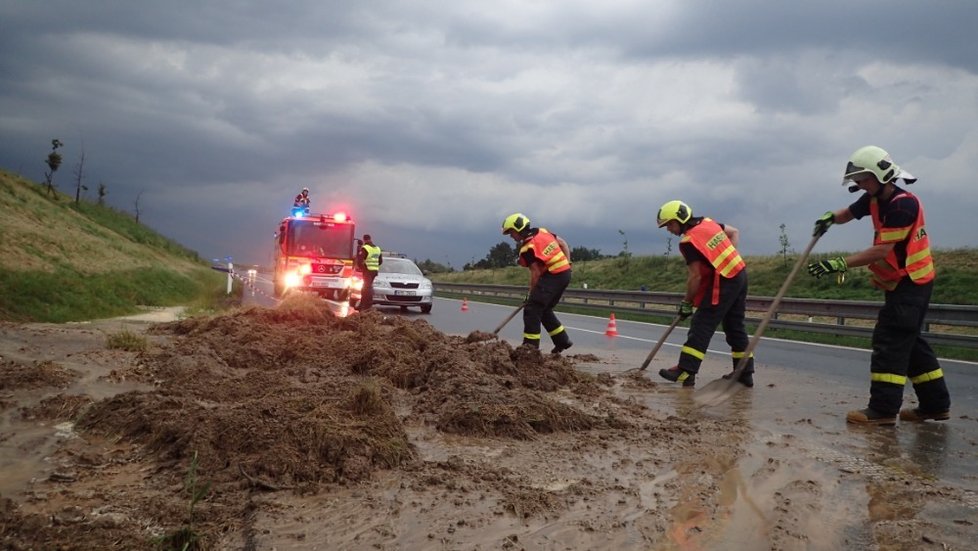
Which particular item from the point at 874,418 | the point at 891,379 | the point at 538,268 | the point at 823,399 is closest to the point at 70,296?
the point at 538,268

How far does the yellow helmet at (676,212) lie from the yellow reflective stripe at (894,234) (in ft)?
7.38

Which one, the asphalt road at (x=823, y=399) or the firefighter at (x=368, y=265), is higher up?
the firefighter at (x=368, y=265)

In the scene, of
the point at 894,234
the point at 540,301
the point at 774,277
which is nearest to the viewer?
the point at 894,234

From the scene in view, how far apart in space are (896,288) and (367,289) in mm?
13767

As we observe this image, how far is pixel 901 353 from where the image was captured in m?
5.57

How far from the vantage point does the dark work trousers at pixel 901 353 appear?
5.55 m

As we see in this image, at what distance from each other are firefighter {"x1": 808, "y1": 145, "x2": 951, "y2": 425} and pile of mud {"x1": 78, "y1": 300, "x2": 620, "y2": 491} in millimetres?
2362

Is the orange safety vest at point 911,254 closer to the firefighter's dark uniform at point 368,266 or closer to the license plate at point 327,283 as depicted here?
the firefighter's dark uniform at point 368,266

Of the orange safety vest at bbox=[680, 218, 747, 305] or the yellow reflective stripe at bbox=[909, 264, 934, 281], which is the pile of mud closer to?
the orange safety vest at bbox=[680, 218, 747, 305]

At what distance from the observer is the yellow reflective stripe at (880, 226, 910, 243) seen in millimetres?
5531

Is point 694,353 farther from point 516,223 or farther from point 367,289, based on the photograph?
point 367,289

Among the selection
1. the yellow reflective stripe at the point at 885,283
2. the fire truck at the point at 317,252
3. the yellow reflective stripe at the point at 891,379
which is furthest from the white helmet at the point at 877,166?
the fire truck at the point at 317,252

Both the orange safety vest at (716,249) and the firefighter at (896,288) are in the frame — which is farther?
the orange safety vest at (716,249)

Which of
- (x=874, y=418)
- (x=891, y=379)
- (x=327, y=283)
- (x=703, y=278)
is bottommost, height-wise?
(x=874, y=418)
